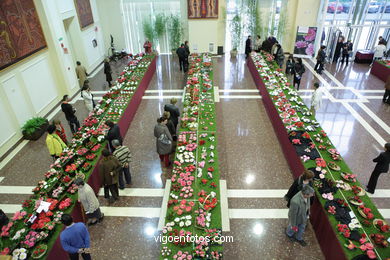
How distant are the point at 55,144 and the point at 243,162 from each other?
5357mm

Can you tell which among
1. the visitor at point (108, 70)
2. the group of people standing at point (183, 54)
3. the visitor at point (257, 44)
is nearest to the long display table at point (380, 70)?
the visitor at point (257, 44)

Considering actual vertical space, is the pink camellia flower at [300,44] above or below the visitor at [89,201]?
above

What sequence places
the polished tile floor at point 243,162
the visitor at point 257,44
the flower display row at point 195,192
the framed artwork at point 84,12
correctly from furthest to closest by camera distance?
the visitor at point 257,44 < the framed artwork at point 84,12 < the polished tile floor at point 243,162 < the flower display row at point 195,192

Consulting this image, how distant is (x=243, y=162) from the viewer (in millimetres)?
8164

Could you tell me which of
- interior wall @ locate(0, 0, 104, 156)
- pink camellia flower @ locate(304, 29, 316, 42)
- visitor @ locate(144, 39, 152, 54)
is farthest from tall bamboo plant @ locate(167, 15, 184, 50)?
pink camellia flower @ locate(304, 29, 316, 42)

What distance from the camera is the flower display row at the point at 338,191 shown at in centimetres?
481

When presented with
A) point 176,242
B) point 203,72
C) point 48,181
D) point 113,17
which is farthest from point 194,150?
point 113,17

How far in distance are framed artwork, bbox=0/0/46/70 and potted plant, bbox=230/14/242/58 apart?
35.0ft

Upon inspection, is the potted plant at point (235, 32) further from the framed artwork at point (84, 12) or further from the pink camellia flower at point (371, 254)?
the pink camellia flower at point (371, 254)

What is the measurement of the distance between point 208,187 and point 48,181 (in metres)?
3.72

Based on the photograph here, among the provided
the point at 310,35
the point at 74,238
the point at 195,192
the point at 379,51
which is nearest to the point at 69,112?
the point at 74,238

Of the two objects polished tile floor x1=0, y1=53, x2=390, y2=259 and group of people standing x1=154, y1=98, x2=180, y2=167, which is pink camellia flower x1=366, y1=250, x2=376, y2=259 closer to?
polished tile floor x1=0, y1=53, x2=390, y2=259

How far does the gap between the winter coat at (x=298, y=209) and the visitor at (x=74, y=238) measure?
3926mm

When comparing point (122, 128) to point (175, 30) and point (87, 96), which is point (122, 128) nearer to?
point (87, 96)
